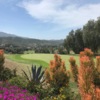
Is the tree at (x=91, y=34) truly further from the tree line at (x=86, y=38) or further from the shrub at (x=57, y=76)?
the shrub at (x=57, y=76)

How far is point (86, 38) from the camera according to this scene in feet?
178

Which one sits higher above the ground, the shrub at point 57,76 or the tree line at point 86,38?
the tree line at point 86,38

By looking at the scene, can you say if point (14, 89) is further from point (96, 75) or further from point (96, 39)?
point (96, 39)

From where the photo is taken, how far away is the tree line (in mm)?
52438

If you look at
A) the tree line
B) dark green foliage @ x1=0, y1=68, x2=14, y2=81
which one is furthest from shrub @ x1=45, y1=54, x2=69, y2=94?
the tree line

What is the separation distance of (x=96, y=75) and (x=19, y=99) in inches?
116

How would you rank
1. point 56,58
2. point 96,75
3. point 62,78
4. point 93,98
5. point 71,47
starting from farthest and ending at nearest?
point 71,47 < point 56,58 < point 62,78 < point 96,75 < point 93,98

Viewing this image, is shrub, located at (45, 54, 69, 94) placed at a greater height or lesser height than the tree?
lesser

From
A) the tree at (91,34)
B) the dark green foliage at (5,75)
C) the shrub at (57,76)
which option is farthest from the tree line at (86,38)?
the shrub at (57,76)

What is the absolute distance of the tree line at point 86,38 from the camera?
52.4 meters

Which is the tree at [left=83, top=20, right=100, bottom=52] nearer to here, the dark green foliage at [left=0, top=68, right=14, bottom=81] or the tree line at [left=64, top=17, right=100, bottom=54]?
the tree line at [left=64, top=17, right=100, bottom=54]

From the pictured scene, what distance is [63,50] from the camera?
64125 mm

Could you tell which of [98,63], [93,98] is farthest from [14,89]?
[93,98]

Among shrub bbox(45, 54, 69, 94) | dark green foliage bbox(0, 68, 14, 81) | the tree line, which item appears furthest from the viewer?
the tree line
